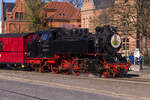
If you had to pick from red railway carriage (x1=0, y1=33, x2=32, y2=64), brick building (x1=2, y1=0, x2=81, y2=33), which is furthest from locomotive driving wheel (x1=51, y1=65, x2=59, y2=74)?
brick building (x1=2, y1=0, x2=81, y2=33)

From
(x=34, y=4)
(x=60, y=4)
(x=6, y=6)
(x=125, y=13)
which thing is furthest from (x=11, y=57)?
(x=6, y=6)

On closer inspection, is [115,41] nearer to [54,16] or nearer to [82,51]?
[82,51]

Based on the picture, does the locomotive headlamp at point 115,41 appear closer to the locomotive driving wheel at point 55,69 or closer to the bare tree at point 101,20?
the locomotive driving wheel at point 55,69

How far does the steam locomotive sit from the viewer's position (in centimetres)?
1580

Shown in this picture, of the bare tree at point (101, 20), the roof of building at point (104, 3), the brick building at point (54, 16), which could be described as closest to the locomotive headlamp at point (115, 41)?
the bare tree at point (101, 20)

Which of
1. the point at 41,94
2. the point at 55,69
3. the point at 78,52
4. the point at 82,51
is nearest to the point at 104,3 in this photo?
the point at 55,69

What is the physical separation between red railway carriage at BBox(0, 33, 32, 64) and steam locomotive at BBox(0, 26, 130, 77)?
0.62 metres

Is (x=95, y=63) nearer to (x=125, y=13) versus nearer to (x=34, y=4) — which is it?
(x=125, y=13)

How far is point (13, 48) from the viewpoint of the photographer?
68.2ft

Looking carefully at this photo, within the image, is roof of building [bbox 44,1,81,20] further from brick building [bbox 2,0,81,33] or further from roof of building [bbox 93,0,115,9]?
roof of building [bbox 93,0,115,9]

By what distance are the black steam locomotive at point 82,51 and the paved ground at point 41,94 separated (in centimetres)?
501

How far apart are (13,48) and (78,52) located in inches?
267

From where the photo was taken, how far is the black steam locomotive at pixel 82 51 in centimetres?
1579

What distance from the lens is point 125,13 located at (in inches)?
965
